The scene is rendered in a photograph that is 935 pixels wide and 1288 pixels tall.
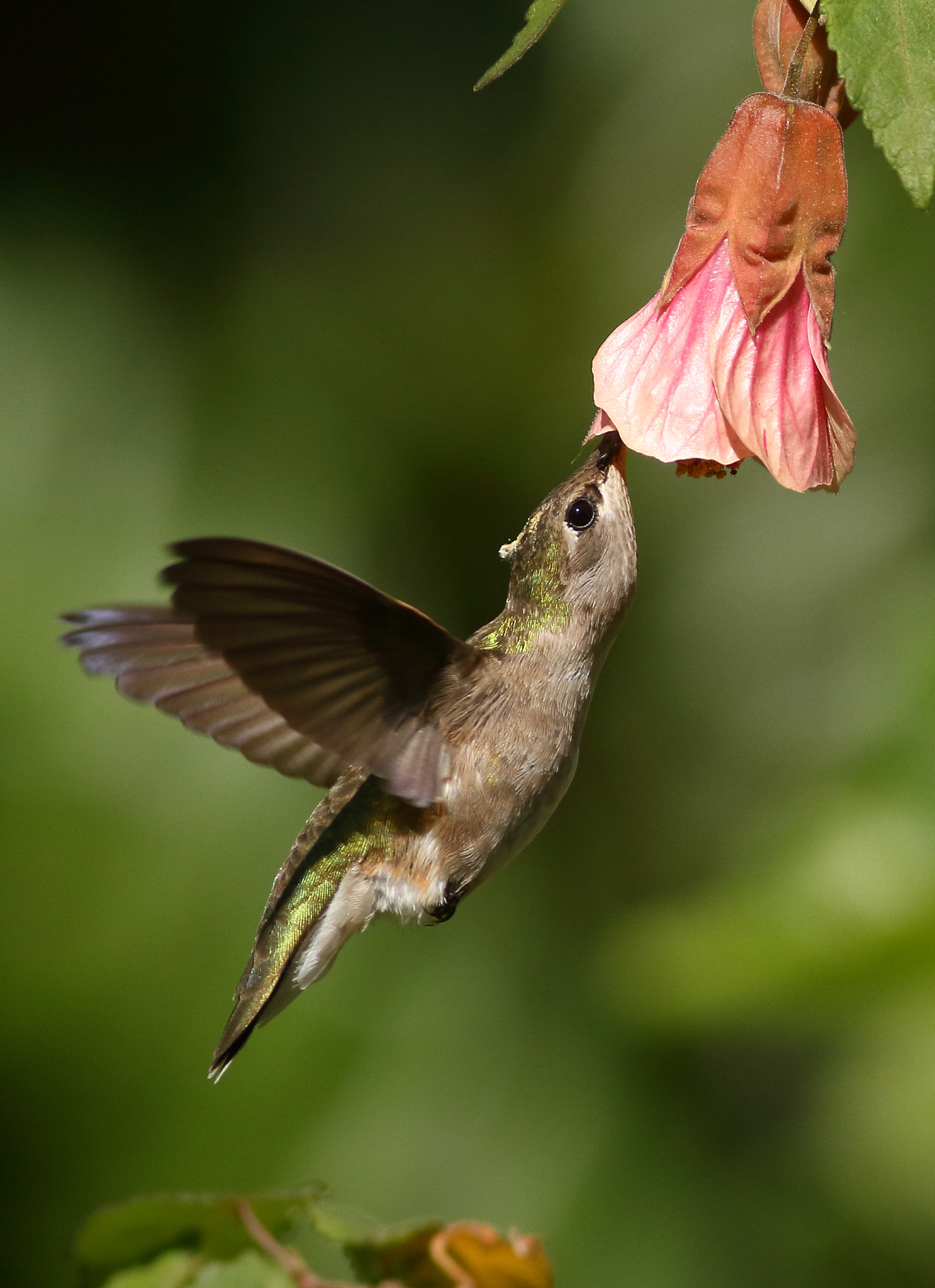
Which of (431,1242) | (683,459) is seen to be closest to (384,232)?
(683,459)

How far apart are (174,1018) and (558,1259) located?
29.2 inches

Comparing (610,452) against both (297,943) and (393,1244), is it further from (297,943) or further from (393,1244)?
(393,1244)

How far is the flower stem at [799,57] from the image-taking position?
0.83 m

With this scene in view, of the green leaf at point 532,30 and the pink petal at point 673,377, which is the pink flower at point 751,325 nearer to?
the pink petal at point 673,377

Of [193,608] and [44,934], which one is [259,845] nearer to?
[44,934]

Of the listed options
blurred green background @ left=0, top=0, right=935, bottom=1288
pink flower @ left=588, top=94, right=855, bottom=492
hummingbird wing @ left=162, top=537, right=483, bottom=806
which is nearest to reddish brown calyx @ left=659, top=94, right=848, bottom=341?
pink flower @ left=588, top=94, right=855, bottom=492

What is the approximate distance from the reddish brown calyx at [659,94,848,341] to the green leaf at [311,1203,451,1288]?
1.82 ft

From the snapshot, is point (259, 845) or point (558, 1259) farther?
point (259, 845)

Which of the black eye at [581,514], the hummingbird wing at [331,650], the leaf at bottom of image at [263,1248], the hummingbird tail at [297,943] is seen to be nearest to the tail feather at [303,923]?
the hummingbird tail at [297,943]

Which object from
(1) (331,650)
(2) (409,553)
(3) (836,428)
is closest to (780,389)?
(3) (836,428)

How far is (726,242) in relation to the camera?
36.3 inches

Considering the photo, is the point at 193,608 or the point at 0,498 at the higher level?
the point at 0,498

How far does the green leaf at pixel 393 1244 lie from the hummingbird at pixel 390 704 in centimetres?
34

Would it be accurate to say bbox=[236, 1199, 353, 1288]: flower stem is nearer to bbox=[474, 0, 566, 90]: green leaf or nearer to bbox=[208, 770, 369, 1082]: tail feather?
bbox=[208, 770, 369, 1082]: tail feather
